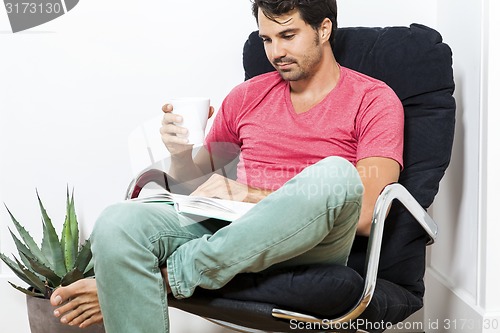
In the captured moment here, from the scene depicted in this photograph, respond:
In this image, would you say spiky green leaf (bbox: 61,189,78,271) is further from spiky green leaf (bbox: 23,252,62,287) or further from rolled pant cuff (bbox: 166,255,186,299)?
rolled pant cuff (bbox: 166,255,186,299)

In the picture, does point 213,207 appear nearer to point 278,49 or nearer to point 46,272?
point 278,49

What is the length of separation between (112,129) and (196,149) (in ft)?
1.71

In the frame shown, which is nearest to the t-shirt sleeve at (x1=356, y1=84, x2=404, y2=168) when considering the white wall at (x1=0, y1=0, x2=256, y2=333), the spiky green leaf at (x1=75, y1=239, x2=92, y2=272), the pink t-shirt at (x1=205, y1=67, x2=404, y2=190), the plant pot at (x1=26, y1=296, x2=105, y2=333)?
the pink t-shirt at (x1=205, y1=67, x2=404, y2=190)

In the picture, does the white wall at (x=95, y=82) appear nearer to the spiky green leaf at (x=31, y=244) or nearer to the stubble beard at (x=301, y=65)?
the spiky green leaf at (x=31, y=244)

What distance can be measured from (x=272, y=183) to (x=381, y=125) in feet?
1.10

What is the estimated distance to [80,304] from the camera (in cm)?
166

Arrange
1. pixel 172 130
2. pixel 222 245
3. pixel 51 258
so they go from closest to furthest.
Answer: pixel 222 245, pixel 172 130, pixel 51 258

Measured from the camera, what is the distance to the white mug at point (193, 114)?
175 cm

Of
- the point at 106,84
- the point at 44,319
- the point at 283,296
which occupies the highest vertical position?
the point at 106,84

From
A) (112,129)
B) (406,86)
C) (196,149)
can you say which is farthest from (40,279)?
(406,86)

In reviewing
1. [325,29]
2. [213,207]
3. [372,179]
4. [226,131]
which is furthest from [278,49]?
[213,207]

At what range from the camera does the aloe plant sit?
7.61ft

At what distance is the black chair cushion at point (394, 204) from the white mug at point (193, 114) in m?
0.36

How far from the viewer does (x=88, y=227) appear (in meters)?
2.58
